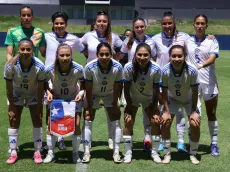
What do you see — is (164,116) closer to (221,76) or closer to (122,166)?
(122,166)

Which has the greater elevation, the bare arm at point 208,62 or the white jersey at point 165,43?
the white jersey at point 165,43

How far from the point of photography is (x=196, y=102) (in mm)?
5012

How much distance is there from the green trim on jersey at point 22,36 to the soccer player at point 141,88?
1.40m

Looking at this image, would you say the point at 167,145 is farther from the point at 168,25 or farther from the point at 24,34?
the point at 24,34

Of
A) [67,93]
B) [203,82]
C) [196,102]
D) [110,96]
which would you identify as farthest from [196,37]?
[67,93]

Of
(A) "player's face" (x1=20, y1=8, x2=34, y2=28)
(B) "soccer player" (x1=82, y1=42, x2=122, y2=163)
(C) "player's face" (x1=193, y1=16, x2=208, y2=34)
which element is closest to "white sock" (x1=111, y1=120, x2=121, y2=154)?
(B) "soccer player" (x1=82, y1=42, x2=122, y2=163)

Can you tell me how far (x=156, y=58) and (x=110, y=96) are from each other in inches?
41.0

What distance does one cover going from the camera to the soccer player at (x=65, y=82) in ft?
15.7

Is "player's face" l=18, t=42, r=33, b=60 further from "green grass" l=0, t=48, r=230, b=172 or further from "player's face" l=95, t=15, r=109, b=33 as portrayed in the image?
"green grass" l=0, t=48, r=230, b=172

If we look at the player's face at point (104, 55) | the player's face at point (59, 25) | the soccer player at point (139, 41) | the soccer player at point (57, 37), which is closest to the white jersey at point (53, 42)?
the soccer player at point (57, 37)

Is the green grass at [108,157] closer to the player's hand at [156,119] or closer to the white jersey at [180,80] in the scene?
the player's hand at [156,119]

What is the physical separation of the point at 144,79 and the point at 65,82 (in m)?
1.09

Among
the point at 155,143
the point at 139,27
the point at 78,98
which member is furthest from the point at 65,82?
the point at 155,143

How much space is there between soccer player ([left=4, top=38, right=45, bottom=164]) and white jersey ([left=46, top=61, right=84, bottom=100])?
0.44 feet
